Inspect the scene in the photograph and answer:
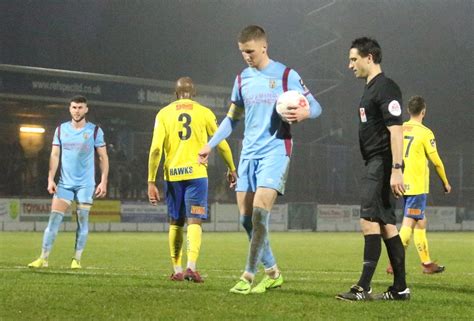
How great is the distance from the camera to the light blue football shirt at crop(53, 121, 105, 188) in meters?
11.4

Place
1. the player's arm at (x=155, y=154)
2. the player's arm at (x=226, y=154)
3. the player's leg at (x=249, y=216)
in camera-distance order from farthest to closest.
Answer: the player's arm at (x=155, y=154)
the player's arm at (x=226, y=154)
the player's leg at (x=249, y=216)

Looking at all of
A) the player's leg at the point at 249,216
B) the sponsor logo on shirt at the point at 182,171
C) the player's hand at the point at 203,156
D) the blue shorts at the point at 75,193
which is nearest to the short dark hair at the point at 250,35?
the player's hand at the point at 203,156

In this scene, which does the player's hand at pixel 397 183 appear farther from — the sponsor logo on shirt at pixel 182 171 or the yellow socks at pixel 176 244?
the yellow socks at pixel 176 244

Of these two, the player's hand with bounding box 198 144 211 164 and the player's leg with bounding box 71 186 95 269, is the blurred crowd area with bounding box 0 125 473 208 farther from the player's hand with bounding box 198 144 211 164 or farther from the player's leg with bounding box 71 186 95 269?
the player's hand with bounding box 198 144 211 164

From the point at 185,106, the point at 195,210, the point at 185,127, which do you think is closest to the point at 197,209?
the point at 195,210

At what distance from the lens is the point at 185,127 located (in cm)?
883

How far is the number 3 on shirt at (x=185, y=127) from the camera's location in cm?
881

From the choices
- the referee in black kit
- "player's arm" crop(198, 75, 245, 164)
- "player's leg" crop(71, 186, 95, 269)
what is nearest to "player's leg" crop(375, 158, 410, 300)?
the referee in black kit

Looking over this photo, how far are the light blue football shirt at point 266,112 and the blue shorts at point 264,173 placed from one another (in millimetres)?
56

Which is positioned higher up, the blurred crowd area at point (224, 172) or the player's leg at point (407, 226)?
the blurred crowd area at point (224, 172)

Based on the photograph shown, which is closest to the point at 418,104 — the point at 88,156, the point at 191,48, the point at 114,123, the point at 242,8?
the point at 88,156

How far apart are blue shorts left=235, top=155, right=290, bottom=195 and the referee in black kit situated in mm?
755

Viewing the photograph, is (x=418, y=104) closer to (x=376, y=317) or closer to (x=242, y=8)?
(x=376, y=317)

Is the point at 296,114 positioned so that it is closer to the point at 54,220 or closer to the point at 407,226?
the point at 407,226
